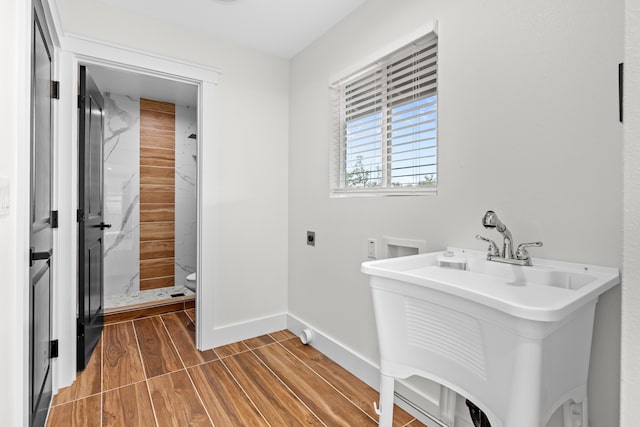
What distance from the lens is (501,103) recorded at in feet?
4.45

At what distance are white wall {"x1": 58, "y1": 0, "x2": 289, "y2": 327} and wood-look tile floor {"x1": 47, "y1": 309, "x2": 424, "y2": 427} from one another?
389 mm

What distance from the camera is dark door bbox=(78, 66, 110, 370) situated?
205 cm

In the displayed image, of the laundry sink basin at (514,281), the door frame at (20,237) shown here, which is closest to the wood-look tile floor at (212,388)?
the door frame at (20,237)

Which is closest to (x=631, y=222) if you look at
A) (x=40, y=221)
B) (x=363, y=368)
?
(x=363, y=368)

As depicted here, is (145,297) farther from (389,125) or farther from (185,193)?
(389,125)

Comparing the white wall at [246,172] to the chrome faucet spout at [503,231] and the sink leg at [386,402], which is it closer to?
the sink leg at [386,402]

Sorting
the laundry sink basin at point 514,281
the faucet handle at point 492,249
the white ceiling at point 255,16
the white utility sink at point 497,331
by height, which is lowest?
the white utility sink at point 497,331

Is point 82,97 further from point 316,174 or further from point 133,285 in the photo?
point 133,285

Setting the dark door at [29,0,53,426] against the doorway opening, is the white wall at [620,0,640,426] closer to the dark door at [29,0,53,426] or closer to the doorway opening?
the dark door at [29,0,53,426]

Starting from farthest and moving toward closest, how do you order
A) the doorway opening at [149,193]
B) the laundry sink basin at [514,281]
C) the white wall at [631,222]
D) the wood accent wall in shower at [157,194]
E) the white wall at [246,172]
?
the wood accent wall in shower at [157,194], the doorway opening at [149,193], the white wall at [246,172], the laundry sink basin at [514,281], the white wall at [631,222]

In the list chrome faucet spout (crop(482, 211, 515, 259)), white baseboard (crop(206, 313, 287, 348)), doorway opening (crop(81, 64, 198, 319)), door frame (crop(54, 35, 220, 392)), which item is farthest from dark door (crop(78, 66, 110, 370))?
chrome faucet spout (crop(482, 211, 515, 259))

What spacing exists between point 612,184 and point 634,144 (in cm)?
86

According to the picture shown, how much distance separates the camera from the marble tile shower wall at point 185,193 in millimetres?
3943

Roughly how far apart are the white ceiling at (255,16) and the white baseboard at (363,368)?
2141mm
